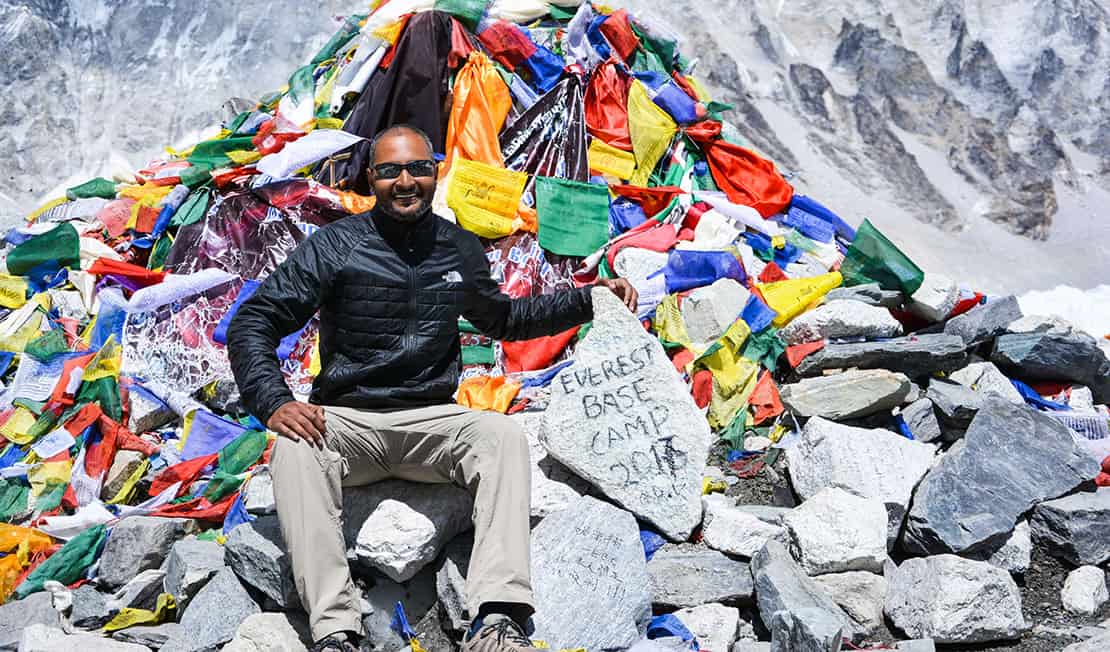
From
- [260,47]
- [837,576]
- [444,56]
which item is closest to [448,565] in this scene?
[837,576]

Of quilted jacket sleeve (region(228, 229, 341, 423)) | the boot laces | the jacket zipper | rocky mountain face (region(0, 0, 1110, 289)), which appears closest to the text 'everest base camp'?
quilted jacket sleeve (region(228, 229, 341, 423))

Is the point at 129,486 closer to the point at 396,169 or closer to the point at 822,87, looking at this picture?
the point at 396,169

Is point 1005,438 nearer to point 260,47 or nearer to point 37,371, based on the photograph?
point 37,371

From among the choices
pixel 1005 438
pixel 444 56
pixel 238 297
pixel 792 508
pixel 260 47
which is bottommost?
pixel 260 47

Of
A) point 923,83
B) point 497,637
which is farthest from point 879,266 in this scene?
point 923,83

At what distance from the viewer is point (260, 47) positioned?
29797mm

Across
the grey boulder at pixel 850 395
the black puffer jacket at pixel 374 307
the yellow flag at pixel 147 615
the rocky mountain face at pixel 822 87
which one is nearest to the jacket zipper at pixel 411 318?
the black puffer jacket at pixel 374 307

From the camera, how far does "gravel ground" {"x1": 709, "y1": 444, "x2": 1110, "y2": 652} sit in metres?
3.45

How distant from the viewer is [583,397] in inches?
160

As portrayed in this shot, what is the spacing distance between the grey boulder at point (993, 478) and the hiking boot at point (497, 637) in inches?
73.1

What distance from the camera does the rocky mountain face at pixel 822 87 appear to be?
28125 millimetres

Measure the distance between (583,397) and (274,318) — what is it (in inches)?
53.0

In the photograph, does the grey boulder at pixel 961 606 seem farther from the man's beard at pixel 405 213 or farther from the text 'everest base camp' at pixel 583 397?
the man's beard at pixel 405 213

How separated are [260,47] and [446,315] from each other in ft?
95.1
